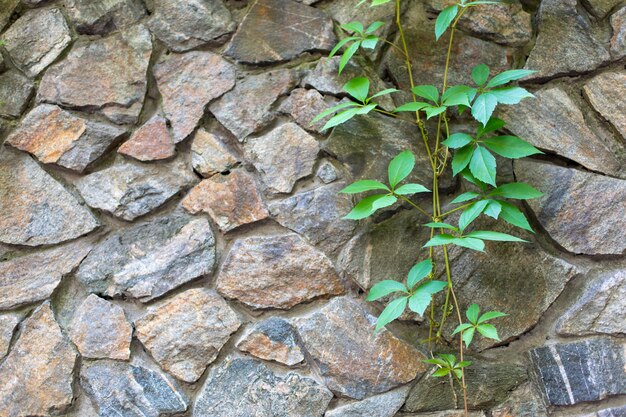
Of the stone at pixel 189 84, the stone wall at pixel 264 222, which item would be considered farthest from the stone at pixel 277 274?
the stone at pixel 189 84

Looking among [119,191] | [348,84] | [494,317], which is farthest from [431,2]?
[119,191]

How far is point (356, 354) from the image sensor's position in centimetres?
145

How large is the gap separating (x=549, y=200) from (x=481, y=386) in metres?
0.43

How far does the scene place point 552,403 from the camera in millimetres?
1426

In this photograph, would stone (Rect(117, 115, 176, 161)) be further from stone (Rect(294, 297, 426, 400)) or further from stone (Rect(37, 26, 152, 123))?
stone (Rect(294, 297, 426, 400))

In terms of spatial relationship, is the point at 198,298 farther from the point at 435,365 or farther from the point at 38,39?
the point at 38,39

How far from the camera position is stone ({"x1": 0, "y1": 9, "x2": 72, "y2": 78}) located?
1.66m

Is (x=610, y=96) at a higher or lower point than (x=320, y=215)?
higher

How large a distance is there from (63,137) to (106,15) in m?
0.33

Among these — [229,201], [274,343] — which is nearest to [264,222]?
[229,201]

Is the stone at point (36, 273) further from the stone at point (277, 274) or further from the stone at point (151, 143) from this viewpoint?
the stone at point (277, 274)

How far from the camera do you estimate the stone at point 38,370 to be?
151cm

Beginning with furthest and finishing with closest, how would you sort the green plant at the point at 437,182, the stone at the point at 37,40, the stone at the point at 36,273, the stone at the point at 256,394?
the stone at the point at 37,40 → the stone at the point at 36,273 → the stone at the point at 256,394 → the green plant at the point at 437,182

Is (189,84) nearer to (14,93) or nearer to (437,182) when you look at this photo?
(14,93)
